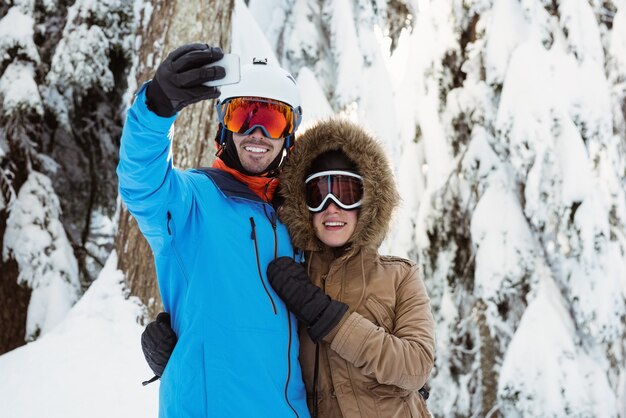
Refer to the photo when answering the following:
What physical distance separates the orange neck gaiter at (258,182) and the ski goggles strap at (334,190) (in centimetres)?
15

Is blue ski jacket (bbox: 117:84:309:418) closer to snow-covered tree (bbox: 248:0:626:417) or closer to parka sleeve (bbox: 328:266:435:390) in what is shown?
parka sleeve (bbox: 328:266:435:390)

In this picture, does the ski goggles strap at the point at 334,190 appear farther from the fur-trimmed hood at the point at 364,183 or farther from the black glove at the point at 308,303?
the black glove at the point at 308,303

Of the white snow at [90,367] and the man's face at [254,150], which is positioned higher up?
the man's face at [254,150]

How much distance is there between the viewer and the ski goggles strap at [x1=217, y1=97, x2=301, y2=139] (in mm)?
2041

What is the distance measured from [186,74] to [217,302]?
0.73 meters

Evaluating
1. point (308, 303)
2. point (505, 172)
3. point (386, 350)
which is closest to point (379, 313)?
point (386, 350)

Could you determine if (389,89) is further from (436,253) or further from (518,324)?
(518,324)

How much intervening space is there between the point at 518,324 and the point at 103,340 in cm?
439

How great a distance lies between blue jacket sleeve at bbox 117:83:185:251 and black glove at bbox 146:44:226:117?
0.07m

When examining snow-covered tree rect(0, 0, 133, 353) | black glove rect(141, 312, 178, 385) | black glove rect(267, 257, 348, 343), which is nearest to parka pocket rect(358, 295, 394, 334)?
black glove rect(267, 257, 348, 343)

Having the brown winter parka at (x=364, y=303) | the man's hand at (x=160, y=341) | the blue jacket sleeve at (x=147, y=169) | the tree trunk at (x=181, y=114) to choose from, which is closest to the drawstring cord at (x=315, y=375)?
the brown winter parka at (x=364, y=303)

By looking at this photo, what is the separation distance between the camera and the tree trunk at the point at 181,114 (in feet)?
13.3

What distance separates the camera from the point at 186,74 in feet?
4.73

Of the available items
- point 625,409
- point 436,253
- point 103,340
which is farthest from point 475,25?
point 103,340
